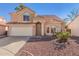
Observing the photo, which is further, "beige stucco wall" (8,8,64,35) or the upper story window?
the upper story window

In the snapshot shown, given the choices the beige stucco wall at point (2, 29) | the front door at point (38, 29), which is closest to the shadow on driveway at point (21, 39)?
the front door at point (38, 29)

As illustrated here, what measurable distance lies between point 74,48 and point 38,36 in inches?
116

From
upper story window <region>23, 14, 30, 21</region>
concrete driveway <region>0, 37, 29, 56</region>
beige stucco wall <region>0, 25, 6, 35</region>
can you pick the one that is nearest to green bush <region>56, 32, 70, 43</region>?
concrete driveway <region>0, 37, 29, 56</region>

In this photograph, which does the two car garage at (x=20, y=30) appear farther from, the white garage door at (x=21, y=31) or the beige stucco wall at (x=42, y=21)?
the beige stucco wall at (x=42, y=21)

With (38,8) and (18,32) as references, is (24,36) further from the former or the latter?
(38,8)

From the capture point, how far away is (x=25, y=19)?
63.3 ft

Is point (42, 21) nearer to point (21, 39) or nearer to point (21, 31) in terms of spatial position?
point (21, 31)

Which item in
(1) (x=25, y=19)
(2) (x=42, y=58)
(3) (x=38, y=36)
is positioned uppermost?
(1) (x=25, y=19)

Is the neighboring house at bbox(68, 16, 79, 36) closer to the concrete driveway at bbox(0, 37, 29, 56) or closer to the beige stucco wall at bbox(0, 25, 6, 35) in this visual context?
the concrete driveway at bbox(0, 37, 29, 56)

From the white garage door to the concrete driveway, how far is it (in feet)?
1.78

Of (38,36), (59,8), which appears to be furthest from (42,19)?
(59,8)

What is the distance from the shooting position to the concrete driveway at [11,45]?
41.4ft

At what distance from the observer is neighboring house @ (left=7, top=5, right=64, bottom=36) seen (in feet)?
48.7

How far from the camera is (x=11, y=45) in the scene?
14.1 m
